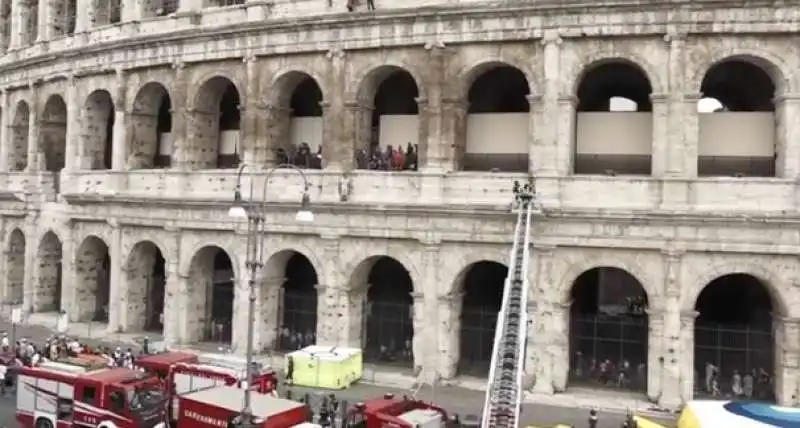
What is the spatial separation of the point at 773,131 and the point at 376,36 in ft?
37.3

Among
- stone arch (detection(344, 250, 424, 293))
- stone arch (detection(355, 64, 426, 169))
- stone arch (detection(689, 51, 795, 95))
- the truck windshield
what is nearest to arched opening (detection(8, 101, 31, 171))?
stone arch (detection(355, 64, 426, 169))

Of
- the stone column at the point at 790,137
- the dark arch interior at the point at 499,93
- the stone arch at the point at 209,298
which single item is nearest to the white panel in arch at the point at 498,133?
the dark arch interior at the point at 499,93

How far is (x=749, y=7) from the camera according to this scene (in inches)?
822

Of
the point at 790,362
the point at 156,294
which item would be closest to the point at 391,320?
the point at 156,294

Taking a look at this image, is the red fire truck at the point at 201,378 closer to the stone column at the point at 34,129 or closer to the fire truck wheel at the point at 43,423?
the fire truck wheel at the point at 43,423

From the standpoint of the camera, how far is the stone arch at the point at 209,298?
27.4 meters

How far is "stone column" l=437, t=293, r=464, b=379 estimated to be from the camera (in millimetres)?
23344

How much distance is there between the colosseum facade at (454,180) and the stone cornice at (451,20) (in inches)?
2.3

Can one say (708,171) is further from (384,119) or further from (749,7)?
(384,119)

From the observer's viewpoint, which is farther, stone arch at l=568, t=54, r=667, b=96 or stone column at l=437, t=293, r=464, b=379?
stone column at l=437, t=293, r=464, b=379

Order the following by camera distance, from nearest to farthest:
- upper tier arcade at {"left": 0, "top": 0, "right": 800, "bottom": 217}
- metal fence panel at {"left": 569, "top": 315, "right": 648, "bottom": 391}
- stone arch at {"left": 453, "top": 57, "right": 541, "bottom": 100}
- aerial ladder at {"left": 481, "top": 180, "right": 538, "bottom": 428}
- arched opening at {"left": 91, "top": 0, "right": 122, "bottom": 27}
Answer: aerial ladder at {"left": 481, "top": 180, "right": 538, "bottom": 428} < upper tier arcade at {"left": 0, "top": 0, "right": 800, "bottom": 217} < stone arch at {"left": 453, "top": 57, "right": 541, "bottom": 100} < metal fence panel at {"left": 569, "top": 315, "right": 648, "bottom": 391} < arched opening at {"left": 91, "top": 0, "right": 122, "bottom": 27}

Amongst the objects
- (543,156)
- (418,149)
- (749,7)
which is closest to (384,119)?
(418,149)

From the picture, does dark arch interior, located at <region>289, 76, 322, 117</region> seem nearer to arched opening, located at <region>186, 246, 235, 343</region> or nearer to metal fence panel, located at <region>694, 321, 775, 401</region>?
arched opening, located at <region>186, 246, 235, 343</region>

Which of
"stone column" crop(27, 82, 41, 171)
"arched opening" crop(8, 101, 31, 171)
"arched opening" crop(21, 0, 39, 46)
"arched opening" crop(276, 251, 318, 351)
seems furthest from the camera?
"arched opening" crop(21, 0, 39, 46)
